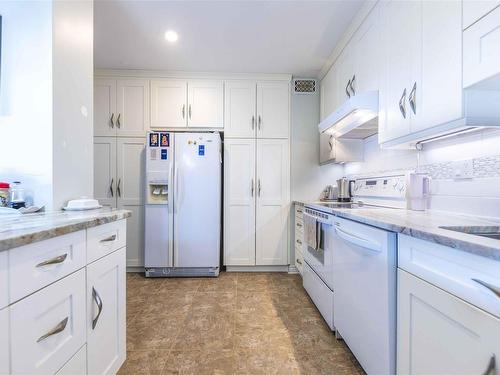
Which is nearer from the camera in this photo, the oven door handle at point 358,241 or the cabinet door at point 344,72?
the oven door handle at point 358,241

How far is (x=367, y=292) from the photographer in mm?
1265

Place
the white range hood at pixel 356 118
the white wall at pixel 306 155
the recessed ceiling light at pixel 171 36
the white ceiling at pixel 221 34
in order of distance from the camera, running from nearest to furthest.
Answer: the white range hood at pixel 356 118 < the white ceiling at pixel 221 34 < the recessed ceiling light at pixel 171 36 < the white wall at pixel 306 155

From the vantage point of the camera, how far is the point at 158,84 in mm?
3043

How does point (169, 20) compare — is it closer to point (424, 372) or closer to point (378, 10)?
point (378, 10)

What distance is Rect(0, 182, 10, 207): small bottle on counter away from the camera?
1214mm

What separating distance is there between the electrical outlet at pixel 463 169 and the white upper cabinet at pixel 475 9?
0.70 m

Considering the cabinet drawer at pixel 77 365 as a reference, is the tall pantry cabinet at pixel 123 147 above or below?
above

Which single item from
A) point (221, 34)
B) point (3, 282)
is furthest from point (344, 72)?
point (3, 282)

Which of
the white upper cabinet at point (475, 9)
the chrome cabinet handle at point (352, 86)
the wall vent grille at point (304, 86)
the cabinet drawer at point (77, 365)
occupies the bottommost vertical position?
the cabinet drawer at point (77, 365)

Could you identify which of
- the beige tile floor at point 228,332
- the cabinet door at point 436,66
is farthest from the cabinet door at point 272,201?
the cabinet door at point 436,66

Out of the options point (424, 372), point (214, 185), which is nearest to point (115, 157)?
point (214, 185)

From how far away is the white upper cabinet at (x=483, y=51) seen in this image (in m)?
0.93

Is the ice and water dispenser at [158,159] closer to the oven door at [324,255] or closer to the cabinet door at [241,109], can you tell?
the cabinet door at [241,109]

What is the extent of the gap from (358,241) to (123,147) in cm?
283
